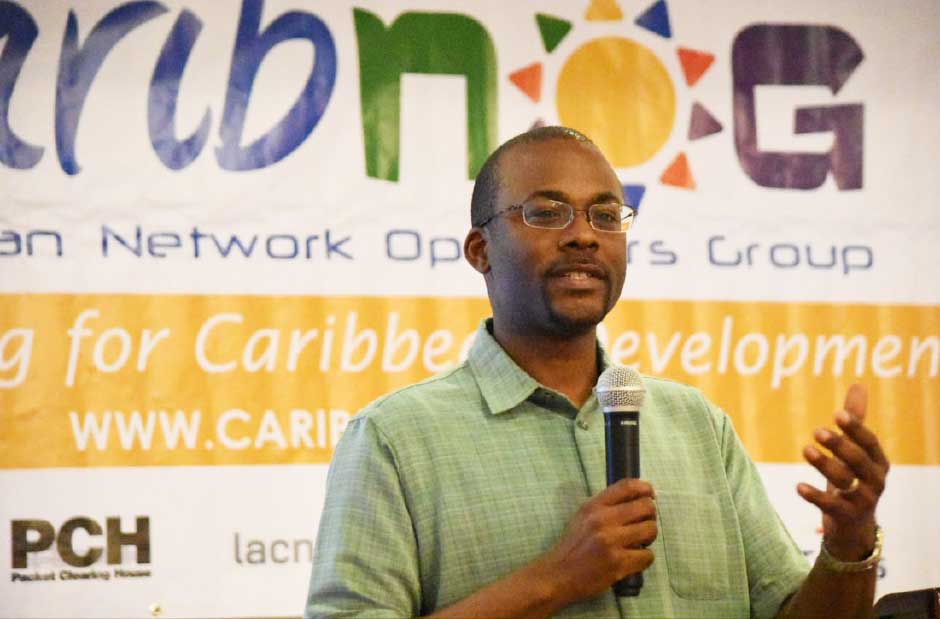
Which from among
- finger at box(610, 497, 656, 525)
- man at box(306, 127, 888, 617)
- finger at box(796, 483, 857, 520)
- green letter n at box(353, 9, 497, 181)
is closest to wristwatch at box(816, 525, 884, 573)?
man at box(306, 127, 888, 617)

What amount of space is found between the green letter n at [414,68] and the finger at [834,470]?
2.36m

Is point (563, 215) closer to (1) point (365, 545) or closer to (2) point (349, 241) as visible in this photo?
(1) point (365, 545)

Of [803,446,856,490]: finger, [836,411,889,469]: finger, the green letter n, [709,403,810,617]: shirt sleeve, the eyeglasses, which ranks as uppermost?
the green letter n

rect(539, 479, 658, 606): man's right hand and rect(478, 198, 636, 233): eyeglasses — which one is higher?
rect(478, 198, 636, 233): eyeglasses

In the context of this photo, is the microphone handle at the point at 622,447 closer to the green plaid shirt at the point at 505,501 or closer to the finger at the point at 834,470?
the green plaid shirt at the point at 505,501

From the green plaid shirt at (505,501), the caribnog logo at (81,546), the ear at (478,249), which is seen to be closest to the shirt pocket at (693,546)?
the green plaid shirt at (505,501)

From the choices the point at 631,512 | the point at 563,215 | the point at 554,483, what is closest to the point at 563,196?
the point at 563,215

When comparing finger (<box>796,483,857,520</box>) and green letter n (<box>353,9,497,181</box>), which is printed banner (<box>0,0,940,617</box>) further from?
finger (<box>796,483,857,520</box>)

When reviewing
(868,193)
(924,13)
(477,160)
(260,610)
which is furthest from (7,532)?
(924,13)

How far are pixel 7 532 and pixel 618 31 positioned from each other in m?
2.54

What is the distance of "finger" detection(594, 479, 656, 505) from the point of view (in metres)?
1.78

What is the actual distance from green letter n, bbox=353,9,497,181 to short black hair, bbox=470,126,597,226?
168cm

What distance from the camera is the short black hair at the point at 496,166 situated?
2209mm

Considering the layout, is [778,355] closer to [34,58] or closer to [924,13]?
[924,13]
